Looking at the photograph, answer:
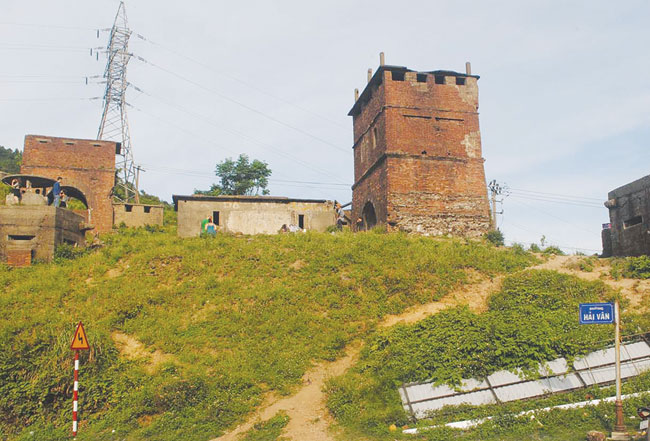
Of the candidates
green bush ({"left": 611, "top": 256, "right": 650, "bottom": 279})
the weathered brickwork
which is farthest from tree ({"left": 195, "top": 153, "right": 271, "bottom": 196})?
green bush ({"left": 611, "top": 256, "right": 650, "bottom": 279})

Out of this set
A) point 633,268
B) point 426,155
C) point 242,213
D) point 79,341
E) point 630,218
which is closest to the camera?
point 79,341

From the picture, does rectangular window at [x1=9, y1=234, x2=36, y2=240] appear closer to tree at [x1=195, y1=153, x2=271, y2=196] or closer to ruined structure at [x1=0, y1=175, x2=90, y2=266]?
ruined structure at [x1=0, y1=175, x2=90, y2=266]

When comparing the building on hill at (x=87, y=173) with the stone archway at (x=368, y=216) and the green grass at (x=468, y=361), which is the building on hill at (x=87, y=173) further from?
the green grass at (x=468, y=361)

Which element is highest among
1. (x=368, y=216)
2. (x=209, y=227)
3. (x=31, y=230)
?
(x=368, y=216)

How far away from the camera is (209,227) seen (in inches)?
855

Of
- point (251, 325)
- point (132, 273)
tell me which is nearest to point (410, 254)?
point (251, 325)

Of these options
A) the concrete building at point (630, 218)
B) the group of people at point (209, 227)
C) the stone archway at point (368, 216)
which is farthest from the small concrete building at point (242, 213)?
the concrete building at point (630, 218)

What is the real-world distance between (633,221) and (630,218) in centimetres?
27

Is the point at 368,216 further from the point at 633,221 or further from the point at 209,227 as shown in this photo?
the point at 633,221

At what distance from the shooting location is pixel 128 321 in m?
13.5

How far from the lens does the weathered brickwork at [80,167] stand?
26.8 m

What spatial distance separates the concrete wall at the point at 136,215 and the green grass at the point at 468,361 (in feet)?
59.2

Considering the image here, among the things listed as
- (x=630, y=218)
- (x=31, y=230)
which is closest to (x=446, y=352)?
(x=630, y=218)

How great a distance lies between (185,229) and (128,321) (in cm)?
987
